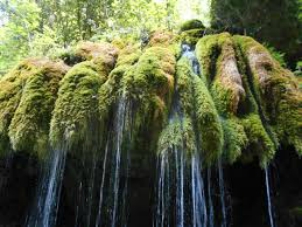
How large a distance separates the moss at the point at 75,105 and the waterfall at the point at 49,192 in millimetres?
181

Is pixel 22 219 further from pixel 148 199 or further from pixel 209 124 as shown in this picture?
pixel 209 124

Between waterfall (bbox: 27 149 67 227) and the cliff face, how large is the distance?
2cm

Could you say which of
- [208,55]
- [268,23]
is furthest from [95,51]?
[268,23]

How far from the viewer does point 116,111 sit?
12.3ft

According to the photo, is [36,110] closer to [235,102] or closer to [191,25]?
[235,102]

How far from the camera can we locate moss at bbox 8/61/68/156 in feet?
12.1

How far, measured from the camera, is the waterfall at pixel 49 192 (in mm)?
3691

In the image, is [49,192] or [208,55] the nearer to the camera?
[49,192]

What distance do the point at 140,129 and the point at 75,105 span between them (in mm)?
815

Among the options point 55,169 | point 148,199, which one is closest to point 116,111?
point 55,169

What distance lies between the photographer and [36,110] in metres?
3.89

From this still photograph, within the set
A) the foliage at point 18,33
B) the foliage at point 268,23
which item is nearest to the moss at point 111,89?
the foliage at point 268,23

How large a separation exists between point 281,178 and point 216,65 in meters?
1.78

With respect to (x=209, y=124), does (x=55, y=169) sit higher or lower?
lower
